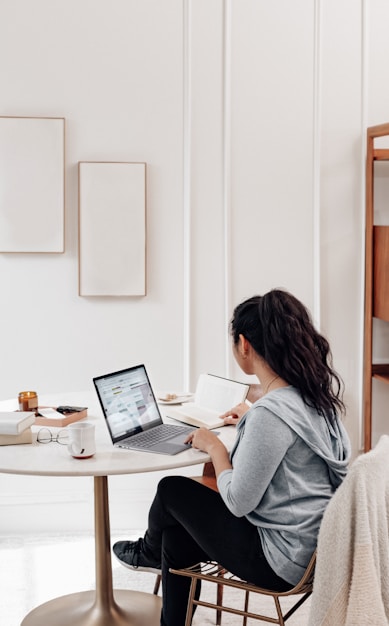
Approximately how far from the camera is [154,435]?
2393 mm

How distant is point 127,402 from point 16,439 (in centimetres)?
35

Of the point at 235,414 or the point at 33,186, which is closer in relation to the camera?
the point at 235,414

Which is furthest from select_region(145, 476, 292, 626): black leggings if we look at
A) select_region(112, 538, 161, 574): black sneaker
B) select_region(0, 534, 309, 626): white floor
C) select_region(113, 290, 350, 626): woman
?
select_region(0, 534, 309, 626): white floor

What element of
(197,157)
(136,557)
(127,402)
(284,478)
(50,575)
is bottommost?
(50,575)

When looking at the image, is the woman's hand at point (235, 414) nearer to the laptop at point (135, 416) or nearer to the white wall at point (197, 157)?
the laptop at point (135, 416)

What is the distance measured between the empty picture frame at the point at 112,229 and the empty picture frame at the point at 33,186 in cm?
11

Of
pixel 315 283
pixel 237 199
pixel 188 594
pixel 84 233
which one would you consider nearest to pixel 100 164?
pixel 84 233

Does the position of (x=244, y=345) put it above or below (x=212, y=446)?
above

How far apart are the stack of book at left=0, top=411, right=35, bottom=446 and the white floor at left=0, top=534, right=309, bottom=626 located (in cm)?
79

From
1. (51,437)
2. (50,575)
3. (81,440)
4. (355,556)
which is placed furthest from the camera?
(50,575)

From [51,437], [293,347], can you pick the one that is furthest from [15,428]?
[293,347]

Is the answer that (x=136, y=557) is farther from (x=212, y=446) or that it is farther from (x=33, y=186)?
(x=33, y=186)

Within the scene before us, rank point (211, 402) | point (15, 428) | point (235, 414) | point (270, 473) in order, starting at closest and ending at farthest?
point (270, 473) < point (15, 428) < point (235, 414) < point (211, 402)

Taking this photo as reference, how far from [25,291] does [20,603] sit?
4.33ft
